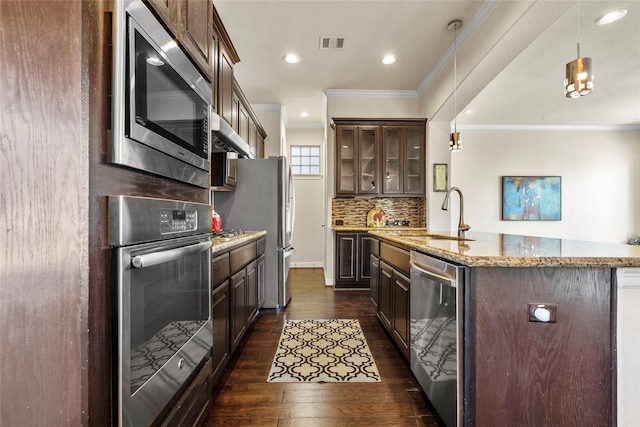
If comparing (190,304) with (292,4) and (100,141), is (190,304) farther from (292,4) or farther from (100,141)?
(292,4)

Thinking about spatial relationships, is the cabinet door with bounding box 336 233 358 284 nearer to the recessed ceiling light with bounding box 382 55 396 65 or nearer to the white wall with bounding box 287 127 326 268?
the white wall with bounding box 287 127 326 268

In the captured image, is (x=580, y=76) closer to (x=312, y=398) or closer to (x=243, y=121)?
(x=312, y=398)

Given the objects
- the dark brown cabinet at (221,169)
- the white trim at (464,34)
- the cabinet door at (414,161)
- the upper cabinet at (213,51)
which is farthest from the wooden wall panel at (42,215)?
the cabinet door at (414,161)

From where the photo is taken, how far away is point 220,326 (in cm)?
187

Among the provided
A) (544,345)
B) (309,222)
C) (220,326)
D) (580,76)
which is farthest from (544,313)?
(309,222)

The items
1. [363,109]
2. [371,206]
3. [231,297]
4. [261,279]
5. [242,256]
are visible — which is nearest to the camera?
[231,297]

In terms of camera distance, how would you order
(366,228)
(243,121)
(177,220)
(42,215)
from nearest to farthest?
1. (42,215)
2. (177,220)
3. (243,121)
4. (366,228)

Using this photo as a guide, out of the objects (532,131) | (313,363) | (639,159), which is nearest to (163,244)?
(313,363)

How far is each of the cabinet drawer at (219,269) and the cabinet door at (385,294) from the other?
124 cm

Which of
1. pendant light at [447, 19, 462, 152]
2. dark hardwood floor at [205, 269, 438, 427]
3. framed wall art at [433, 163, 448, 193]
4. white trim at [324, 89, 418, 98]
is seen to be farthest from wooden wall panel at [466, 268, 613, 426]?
white trim at [324, 89, 418, 98]

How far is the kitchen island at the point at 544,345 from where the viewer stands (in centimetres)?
122

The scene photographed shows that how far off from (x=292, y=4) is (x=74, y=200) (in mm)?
2673

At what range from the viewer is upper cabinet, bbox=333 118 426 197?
15.4 ft

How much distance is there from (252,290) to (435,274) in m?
1.78
